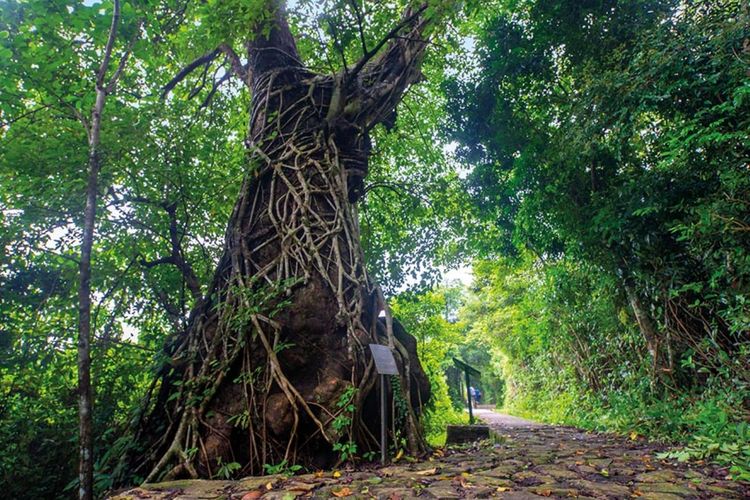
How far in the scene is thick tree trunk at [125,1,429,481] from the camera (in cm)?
318

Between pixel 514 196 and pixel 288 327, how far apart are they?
5.08 metres

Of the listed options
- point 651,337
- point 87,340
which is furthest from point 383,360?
point 651,337

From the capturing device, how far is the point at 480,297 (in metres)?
17.2

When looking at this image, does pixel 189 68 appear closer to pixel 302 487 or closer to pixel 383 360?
pixel 383 360

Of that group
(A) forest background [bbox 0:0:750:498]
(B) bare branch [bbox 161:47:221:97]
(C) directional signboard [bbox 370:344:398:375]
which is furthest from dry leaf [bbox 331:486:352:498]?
(B) bare branch [bbox 161:47:221:97]

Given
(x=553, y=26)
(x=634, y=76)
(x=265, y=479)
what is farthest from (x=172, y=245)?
(x=553, y=26)

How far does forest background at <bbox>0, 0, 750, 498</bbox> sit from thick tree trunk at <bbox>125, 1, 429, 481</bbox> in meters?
0.44

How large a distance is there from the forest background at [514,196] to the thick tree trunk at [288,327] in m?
0.44

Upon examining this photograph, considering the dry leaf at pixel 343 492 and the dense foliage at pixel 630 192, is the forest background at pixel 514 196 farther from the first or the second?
the dry leaf at pixel 343 492

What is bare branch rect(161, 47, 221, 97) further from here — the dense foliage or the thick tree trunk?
the dense foliage

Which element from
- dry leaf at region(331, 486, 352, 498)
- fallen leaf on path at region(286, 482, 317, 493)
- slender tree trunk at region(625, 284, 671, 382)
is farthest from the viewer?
slender tree trunk at region(625, 284, 671, 382)

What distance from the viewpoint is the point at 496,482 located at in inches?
97.9

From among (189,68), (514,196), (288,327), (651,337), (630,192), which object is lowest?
(651,337)

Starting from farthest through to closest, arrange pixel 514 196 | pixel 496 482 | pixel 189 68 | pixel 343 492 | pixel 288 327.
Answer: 1. pixel 514 196
2. pixel 189 68
3. pixel 288 327
4. pixel 496 482
5. pixel 343 492
